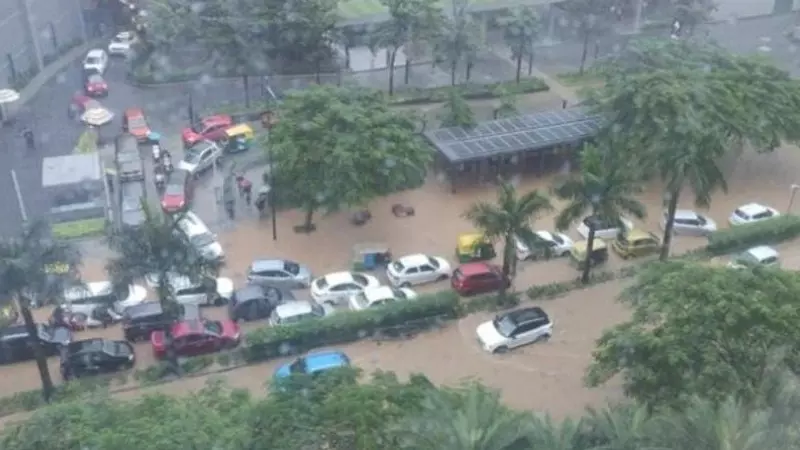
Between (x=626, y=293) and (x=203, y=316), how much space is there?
9.10 m

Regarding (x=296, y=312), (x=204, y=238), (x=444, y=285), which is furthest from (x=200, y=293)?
(x=444, y=285)

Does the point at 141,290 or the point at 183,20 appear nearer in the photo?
the point at 141,290

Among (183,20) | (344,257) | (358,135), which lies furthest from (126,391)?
(183,20)

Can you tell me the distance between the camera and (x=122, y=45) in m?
35.4

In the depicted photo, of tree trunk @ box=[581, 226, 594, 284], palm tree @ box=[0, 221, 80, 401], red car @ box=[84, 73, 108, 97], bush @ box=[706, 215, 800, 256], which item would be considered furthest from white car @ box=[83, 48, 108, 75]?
bush @ box=[706, 215, 800, 256]

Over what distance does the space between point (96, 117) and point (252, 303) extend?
11992 millimetres

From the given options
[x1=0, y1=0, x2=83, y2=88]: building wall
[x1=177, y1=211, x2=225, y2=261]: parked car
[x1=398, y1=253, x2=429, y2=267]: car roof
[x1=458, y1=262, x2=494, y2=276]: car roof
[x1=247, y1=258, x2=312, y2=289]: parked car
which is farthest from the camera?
[x1=0, y1=0, x2=83, y2=88]: building wall

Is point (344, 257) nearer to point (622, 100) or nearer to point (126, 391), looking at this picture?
point (126, 391)

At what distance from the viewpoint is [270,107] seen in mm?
29453

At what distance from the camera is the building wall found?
31.2 metres

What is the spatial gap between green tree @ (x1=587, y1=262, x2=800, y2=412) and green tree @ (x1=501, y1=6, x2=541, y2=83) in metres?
18.0

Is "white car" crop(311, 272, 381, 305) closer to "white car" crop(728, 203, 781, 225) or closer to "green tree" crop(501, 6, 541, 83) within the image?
"white car" crop(728, 203, 781, 225)

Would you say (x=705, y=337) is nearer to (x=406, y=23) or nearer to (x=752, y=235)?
(x=752, y=235)

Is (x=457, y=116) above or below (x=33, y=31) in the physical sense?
below
